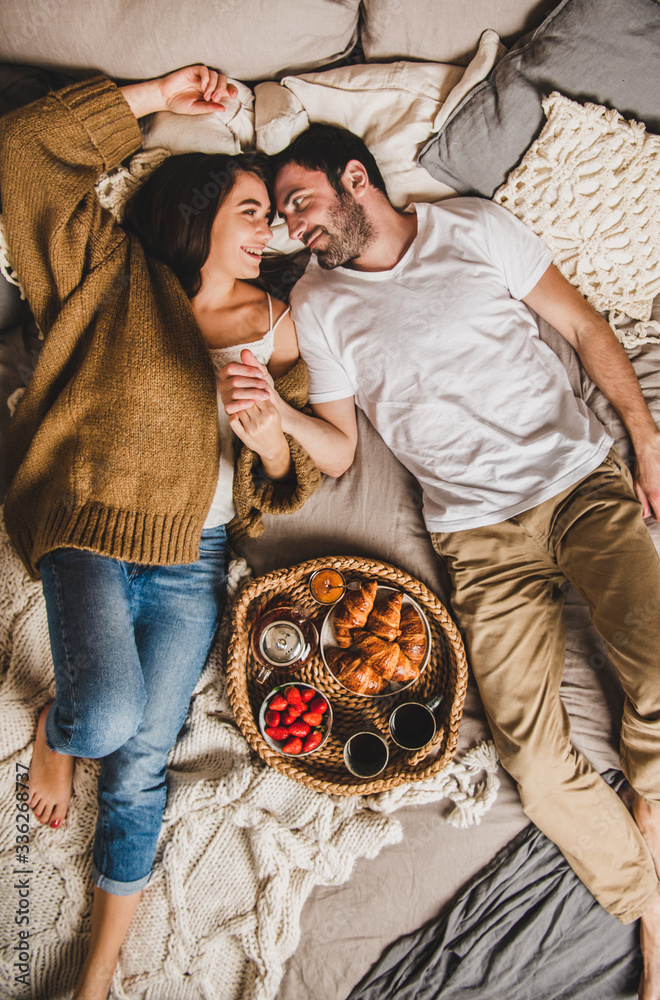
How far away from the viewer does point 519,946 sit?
1.31 meters

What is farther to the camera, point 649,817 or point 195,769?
point 195,769

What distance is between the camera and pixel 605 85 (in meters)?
1.32

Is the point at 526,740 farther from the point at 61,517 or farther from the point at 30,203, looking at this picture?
the point at 30,203

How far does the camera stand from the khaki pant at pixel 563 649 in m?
1.23

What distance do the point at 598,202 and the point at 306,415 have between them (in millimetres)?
A: 848

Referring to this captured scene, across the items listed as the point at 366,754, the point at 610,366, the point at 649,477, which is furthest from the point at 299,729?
the point at 610,366

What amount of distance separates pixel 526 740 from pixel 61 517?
43.1 inches

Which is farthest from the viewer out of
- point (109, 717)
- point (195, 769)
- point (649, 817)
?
point (195, 769)

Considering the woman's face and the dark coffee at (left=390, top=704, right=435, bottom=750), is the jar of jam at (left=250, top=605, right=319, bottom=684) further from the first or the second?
the woman's face

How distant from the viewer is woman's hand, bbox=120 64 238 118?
1.38 meters

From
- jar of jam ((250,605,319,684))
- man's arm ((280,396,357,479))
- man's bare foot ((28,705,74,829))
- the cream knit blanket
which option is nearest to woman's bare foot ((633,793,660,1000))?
the cream knit blanket

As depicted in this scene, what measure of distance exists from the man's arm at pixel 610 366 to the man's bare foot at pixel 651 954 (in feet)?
2.92

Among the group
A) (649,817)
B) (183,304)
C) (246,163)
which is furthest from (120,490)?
(649,817)

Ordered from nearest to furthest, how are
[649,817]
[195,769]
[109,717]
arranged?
[109,717]
[649,817]
[195,769]
